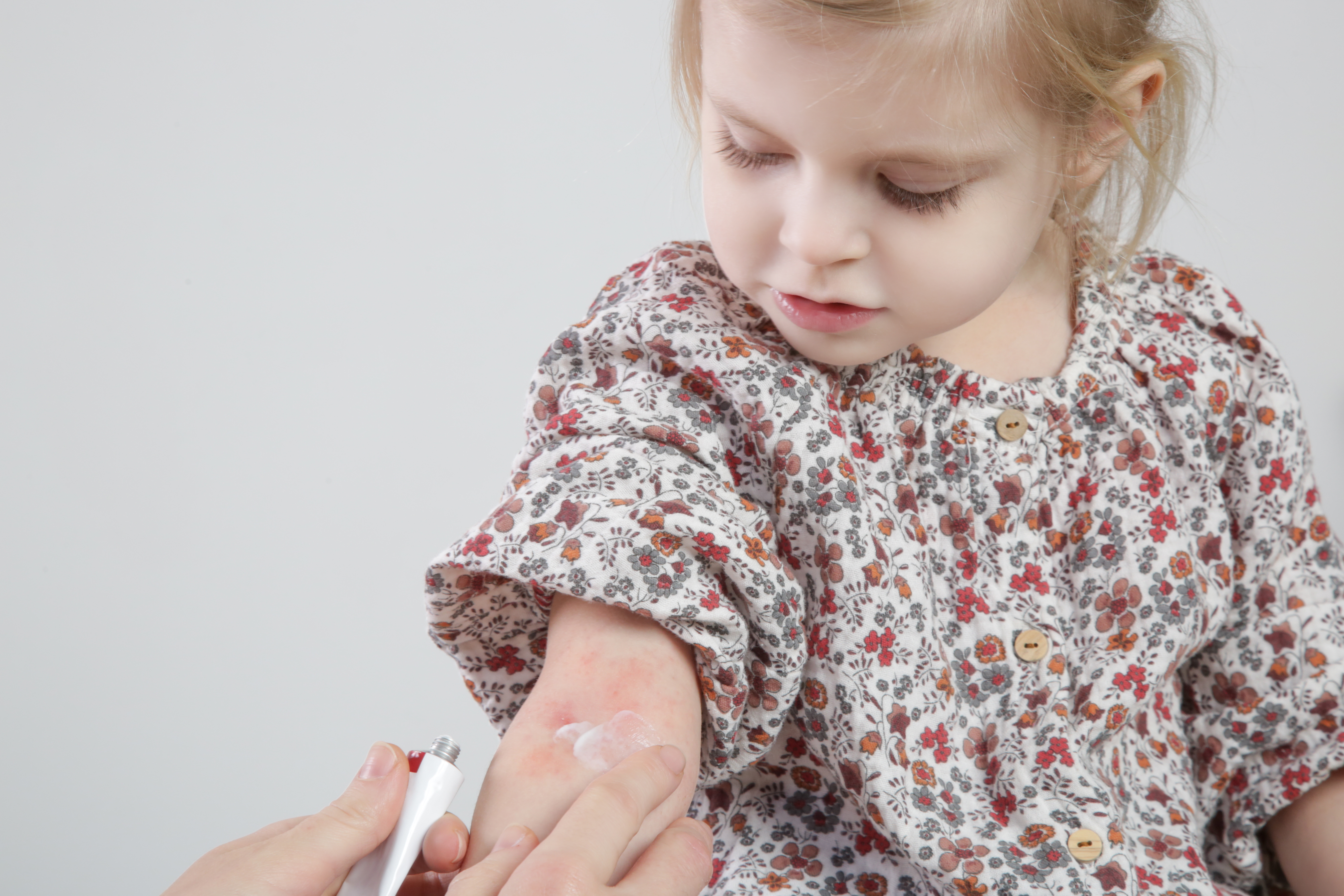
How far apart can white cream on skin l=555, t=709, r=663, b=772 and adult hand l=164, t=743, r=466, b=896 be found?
7 cm

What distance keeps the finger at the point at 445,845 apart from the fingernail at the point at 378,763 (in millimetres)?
36

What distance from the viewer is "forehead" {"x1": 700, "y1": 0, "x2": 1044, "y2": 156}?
56 cm

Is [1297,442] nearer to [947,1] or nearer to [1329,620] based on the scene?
[1329,620]

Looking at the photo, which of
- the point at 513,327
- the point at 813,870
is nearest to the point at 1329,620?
the point at 813,870

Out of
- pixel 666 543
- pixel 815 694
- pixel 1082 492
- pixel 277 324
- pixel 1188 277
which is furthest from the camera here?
pixel 277 324

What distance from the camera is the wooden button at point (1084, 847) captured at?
708 mm

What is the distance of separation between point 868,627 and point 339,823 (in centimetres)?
33

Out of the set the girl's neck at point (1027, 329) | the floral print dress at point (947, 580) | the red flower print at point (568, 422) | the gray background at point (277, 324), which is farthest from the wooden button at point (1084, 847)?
the gray background at point (277, 324)

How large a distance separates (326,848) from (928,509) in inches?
17.6

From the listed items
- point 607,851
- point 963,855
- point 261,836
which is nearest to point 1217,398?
point 963,855

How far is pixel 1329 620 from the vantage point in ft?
2.76

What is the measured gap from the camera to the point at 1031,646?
29.4 inches

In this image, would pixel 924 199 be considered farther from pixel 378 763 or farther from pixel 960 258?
pixel 378 763

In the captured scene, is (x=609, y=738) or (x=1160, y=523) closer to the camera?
(x=609, y=738)
